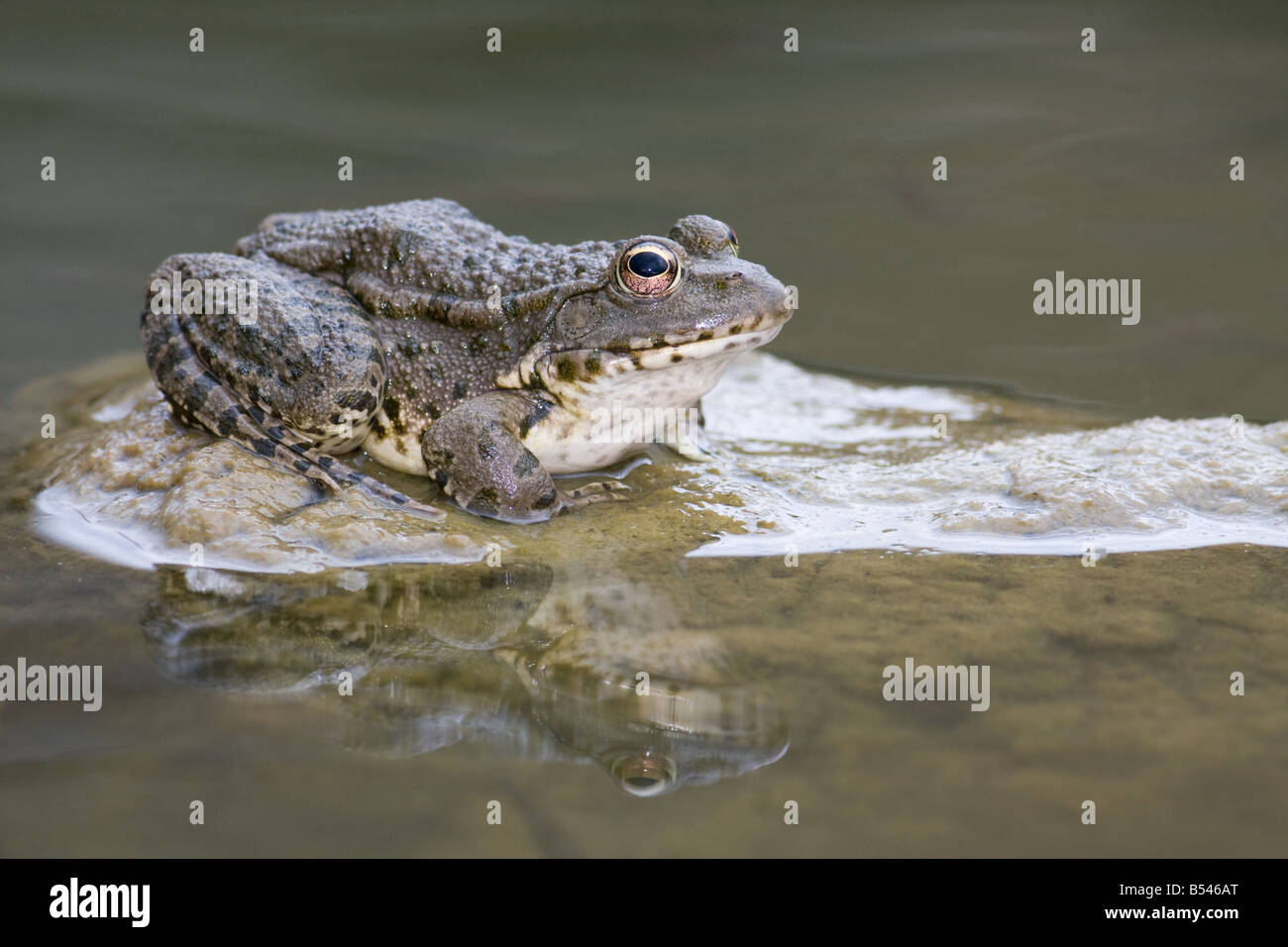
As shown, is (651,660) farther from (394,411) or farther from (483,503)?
(394,411)

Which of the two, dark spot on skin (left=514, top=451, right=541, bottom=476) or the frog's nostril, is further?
dark spot on skin (left=514, top=451, right=541, bottom=476)

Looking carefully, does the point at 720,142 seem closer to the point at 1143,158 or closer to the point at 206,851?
A: the point at 1143,158

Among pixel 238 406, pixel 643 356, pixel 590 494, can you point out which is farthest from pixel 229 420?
pixel 643 356

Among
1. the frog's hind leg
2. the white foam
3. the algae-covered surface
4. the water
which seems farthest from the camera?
the frog's hind leg

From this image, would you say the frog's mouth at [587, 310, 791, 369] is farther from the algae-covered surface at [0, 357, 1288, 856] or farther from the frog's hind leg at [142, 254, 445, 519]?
the frog's hind leg at [142, 254, 445, 519]

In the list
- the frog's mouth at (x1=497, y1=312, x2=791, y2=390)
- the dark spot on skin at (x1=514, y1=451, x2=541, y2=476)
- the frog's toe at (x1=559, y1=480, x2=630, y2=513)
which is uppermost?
the frog's mouth at (x1=497, y1=312, x2=791, y2=390)


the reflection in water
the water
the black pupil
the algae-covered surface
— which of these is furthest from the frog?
the reflection in water

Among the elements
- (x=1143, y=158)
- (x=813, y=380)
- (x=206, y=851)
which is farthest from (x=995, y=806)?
(x=1143, y=158)
